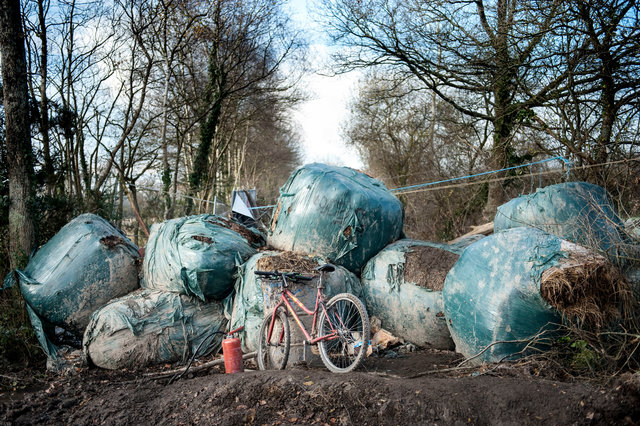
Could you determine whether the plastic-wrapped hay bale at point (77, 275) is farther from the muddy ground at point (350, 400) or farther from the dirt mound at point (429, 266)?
the dirt mound at point (429, 266)

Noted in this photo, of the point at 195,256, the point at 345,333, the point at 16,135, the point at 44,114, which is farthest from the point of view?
the point at 44,114

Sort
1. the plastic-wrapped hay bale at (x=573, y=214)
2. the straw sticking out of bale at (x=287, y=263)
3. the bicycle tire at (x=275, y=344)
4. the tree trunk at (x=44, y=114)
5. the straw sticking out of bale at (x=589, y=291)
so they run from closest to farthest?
the straw sticking out of bale at (x=589, y=291) < the plastic-wrapped hay bale at (x=573, y=214) < the bicycle tire at (x=275, y=344) < the straw sticking out of bale at (x=287, y=263) < the tree trunk at (x=44, y=114)

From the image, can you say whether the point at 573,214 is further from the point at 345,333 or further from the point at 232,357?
the point at 232,357

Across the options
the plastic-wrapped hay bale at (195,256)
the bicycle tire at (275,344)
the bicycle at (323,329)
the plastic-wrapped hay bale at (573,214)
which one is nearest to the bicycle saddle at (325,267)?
the bicycle at (323,329)

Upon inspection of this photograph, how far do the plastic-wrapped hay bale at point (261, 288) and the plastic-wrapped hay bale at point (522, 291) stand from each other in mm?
1028

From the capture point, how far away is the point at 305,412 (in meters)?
2.90

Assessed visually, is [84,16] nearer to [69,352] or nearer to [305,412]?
[69,352]

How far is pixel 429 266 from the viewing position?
14.8 feet

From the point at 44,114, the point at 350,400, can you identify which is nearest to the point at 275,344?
the point at 350,400

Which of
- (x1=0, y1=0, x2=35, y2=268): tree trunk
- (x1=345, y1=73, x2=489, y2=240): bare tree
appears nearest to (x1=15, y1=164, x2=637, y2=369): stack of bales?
(x1=0, y1=0, x2=35, y2=268): tree trunk

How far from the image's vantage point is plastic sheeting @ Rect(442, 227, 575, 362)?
10.8 ft

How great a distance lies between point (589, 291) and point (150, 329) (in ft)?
12.0

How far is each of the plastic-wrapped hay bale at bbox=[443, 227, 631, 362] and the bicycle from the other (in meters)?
0.83

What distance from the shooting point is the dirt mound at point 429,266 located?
441 cm
